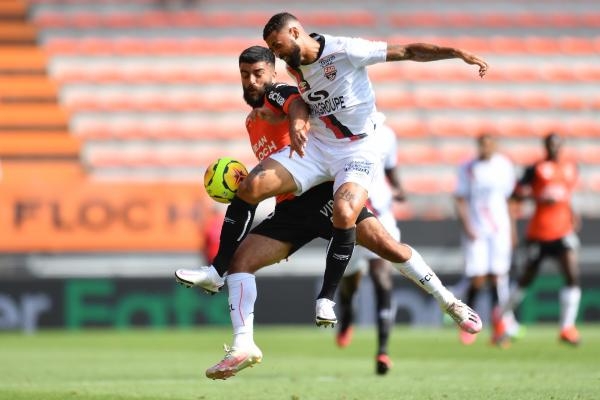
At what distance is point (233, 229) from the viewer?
7469 mm

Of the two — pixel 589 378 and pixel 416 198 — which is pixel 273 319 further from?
→ pixel 589 378

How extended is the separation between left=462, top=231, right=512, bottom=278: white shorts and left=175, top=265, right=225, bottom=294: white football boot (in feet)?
23.9

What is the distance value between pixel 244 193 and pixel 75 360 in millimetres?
4800

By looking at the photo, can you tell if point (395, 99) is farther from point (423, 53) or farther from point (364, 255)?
point (423, 53)

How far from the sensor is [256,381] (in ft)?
29.7

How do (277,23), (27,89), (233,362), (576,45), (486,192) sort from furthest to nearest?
(576,45) → (27,89) → (486,192) → (277,23) → (233,362)

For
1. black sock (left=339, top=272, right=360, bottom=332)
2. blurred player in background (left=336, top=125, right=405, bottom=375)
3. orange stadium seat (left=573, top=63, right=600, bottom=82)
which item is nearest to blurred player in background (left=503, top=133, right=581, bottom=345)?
black sock (left=339, top=272, right=360, bottom=332)

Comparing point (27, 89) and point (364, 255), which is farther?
point (27, 89)

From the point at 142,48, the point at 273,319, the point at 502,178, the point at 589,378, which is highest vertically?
the point at 142,48

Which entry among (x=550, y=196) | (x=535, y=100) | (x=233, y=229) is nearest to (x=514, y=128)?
(x=535, y=100)

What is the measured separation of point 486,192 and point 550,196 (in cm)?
92

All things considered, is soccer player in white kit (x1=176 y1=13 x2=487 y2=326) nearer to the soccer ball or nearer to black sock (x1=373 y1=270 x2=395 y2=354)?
the soccer ball

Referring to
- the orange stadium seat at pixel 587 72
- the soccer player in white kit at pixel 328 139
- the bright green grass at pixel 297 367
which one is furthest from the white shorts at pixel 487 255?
the orange stadium seat at pixel 587 72

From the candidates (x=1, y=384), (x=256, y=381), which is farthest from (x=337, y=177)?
(x=1, y=384)
